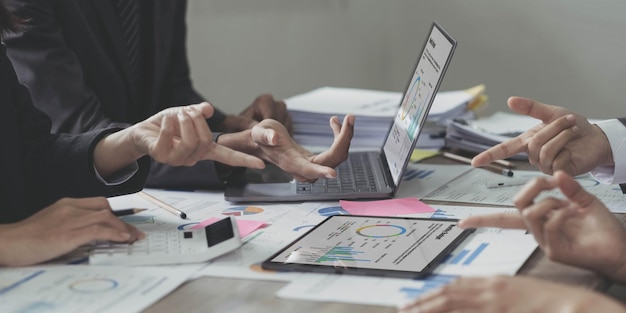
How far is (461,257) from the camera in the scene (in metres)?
1.10

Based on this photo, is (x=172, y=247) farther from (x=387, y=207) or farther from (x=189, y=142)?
(x=387, y=207)

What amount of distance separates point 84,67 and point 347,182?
0.66 meters

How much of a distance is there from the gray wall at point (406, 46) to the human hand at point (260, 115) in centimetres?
117

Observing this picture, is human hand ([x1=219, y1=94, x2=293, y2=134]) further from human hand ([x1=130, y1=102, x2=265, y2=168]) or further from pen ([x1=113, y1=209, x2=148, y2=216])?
human hand ([x1=130, y1=102, x2=265, y2=168])

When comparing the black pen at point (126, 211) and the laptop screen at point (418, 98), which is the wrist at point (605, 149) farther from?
the black pen at point (126, 211)

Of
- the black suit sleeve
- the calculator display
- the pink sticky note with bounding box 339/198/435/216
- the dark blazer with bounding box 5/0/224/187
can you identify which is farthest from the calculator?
the black suit sleeve

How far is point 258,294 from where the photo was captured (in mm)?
996

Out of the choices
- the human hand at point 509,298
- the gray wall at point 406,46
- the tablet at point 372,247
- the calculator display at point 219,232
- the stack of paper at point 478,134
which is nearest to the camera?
the human hand at point 509,298

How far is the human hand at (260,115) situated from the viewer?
6.35 ft

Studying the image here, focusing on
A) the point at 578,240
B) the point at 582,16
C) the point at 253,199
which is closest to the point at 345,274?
the point at 578,240

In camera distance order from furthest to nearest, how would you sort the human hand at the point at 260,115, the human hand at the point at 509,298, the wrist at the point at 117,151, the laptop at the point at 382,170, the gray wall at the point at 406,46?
1. the gray wall at the point at 406,46
2. the human hand at the point at 260,115
3. the laptop at the point at 382,170
4. the wrist at the point at 117,151
5. the human hand at the point at 509,298

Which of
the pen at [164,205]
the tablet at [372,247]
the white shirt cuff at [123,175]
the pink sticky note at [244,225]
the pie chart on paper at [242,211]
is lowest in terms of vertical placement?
the pie chart on paper at [242,211]

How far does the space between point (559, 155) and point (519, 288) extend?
0.55 m

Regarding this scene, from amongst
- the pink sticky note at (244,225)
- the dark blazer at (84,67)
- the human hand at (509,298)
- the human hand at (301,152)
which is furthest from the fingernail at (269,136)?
the human hand at (509,298)
